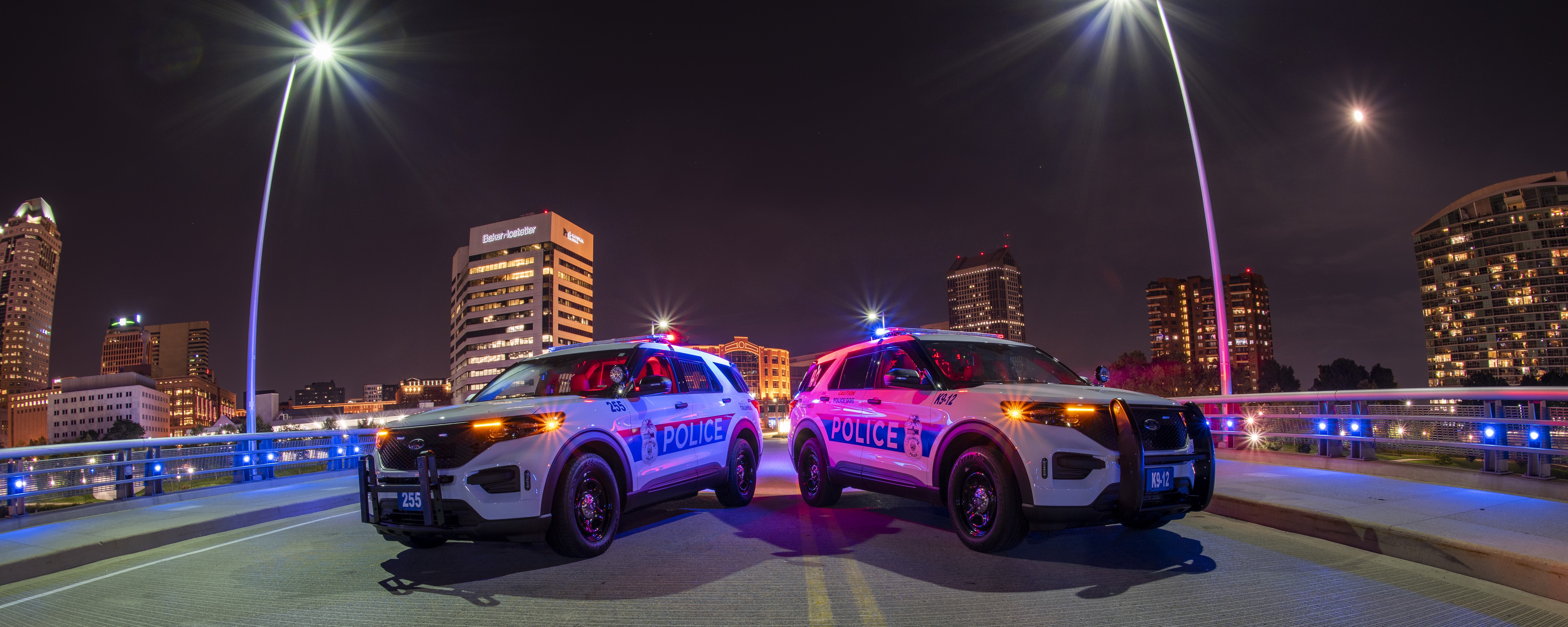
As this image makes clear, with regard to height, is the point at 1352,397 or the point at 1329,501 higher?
the point at 1352,397

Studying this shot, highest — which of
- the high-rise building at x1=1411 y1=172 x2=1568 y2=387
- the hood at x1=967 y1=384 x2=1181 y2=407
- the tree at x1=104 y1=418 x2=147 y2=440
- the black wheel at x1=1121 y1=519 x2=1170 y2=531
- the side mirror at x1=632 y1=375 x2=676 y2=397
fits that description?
the high-rise building at x1=1411 y1=172 x2=1568 y2=387

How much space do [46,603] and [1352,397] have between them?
13354 mm

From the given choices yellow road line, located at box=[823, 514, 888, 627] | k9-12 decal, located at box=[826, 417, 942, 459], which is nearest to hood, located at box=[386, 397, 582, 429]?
yellow road line, located at box=[823, 514, 888, 627]

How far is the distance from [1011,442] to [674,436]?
11.1ft

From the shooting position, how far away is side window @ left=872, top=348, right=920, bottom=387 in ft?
24.8

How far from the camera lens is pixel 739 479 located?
886 cm

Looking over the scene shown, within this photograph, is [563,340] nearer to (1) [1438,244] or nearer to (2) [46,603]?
(2) [46,603]

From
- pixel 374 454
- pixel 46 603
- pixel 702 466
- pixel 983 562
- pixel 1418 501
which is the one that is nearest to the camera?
pixel 46 603

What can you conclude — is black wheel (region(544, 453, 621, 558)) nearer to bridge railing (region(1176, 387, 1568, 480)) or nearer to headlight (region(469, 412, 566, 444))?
headlight (region(469, 412, 566, 444))

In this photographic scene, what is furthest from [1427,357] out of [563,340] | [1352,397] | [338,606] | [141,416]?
[141,416]

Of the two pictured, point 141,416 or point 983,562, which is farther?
point 141,416

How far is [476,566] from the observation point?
19.5ft

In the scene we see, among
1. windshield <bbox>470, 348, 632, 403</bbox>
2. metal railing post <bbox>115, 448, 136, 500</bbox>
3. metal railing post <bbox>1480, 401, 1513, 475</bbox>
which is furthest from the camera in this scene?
metal railing post <bbox>115, 448, 136, 500</bbox>

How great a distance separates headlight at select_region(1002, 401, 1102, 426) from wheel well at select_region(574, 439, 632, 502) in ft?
10.8
